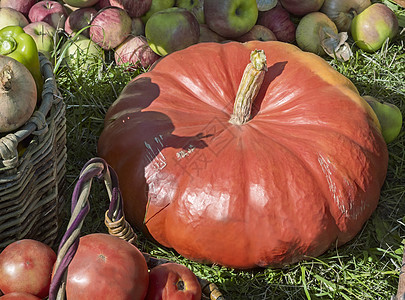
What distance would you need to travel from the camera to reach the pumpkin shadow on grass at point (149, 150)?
2.64 metres

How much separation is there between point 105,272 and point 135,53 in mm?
2299

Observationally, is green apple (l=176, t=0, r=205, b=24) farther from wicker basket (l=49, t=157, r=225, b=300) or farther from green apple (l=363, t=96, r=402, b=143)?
wicker basket (l=49, t=157, r=225, b=300)

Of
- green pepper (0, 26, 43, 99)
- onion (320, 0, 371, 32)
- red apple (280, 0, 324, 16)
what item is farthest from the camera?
onion (320, 0, 371, 32)

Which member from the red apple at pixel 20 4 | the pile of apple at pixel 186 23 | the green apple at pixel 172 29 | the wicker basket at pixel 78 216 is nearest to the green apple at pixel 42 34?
the pile of apple at pixel 186 23

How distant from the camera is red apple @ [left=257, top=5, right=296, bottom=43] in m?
4.09

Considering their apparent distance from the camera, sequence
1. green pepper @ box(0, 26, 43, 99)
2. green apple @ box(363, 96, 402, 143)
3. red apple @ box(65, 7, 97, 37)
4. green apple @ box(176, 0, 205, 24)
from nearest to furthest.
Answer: green pepper @ box(0, 26, 43, 99), green apple @ box(363, 96, 402, 143), red apple @ box(65, 7, 97, 37), green apple @ box(176, 0, 205, 24)

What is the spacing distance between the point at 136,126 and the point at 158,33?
1051 millimetres

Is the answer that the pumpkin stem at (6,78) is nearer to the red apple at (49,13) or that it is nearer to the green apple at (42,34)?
the green apple at (42,34)

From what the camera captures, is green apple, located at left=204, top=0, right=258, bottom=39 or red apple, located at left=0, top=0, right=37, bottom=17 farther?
red apple, located at left=0, top=0, right=37, bottom=17

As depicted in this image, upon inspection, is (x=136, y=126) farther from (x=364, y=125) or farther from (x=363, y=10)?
(x=363, y=10)

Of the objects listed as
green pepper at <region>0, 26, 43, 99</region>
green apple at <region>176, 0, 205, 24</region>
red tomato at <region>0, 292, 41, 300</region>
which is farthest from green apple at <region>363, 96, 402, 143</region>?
red tomato at <region>0, 292, 41, 300</region>

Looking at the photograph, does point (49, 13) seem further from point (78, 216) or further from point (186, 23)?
point (78, 216)

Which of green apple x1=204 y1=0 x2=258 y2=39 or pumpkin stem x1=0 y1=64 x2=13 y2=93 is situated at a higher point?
pumpkin stem x1=0 y1=64 x2=13 y2=93

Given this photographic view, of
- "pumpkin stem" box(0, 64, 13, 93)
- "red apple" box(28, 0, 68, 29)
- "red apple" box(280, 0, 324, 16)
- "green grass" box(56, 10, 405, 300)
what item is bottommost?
"green grass" box(56, 10, 405, 300)
